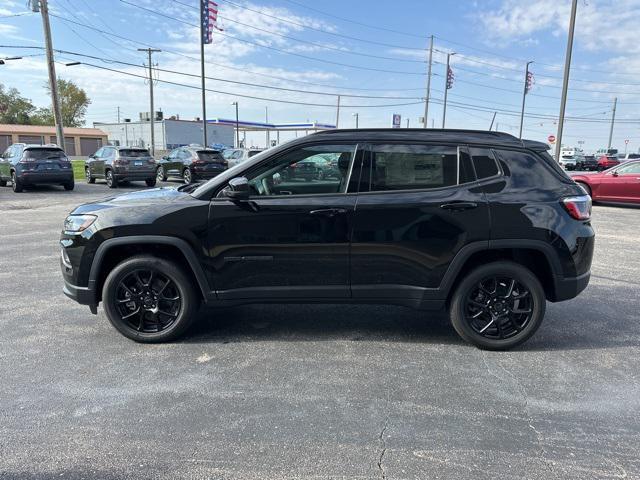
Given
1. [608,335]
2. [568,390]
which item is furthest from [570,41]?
[568,390]

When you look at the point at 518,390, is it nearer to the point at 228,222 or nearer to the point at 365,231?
the point at 365,231

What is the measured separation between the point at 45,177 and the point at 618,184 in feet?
64.3

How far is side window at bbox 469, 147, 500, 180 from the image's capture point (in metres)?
4.07

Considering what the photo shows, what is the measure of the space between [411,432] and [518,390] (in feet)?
3.43

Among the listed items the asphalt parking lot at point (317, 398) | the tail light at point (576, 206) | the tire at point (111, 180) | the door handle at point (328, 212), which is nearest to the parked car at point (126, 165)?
the tire at point (111, 180)

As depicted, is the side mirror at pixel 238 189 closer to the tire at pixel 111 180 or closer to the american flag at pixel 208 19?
the tire at pixel 111 180

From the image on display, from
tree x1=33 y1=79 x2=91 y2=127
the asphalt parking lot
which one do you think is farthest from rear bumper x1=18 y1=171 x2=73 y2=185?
tree x1=33 y1=79 x2=91 y2=127

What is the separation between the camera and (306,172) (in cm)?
425

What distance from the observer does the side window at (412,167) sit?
4.06 m

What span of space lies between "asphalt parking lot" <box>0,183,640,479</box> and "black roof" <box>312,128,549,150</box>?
1.83m

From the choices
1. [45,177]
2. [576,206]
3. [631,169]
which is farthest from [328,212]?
[45,177]

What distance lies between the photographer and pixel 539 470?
2.62 meters

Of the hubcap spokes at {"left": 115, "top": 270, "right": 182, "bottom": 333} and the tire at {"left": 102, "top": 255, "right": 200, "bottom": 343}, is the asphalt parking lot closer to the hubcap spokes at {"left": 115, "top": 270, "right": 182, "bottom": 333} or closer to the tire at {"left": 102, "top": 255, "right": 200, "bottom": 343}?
the tire at {"left": 102, "top": 255, "right": 200, "bottom": 343}

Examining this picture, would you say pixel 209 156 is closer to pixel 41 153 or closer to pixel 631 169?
pixel 41 153
